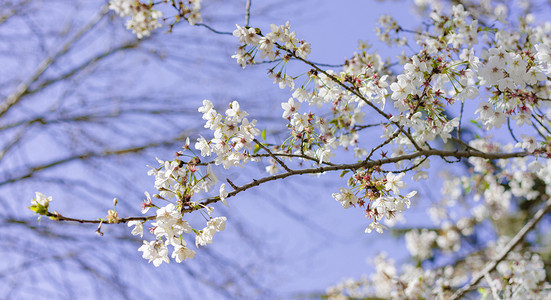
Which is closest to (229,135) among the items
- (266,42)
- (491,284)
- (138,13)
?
(266,42)

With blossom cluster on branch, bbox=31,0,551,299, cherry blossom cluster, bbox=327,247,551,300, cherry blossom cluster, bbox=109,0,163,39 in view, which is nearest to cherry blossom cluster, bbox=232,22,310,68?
blossom cluster on branch, bbox=31,0,551,299

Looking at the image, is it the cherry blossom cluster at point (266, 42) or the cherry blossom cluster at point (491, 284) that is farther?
the cherry blossom cluster at point (491, 284)

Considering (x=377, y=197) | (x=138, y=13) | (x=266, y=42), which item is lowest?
(x=377, y=197)

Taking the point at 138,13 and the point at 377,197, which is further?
the point at 138,13

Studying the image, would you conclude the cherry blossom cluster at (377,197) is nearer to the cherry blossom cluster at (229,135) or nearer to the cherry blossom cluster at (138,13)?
the cherry blossom cluster at (229,135)

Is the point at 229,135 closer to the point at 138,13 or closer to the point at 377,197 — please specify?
the point at 377,197

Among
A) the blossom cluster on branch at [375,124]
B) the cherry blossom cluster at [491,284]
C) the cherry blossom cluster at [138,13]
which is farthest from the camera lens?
the cherry blossom cluster at [491,284]

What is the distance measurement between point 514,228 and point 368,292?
2.57 m

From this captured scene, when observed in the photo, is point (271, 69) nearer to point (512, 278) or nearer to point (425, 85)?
point (425, 85)

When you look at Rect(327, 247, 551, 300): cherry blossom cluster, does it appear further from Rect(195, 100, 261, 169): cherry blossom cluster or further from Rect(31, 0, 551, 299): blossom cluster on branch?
Rect(195, 100, 261, 169): cherry blossom cluster

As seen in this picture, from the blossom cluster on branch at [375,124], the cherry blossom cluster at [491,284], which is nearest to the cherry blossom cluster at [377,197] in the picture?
the blossom cluster on branch at [375,124]

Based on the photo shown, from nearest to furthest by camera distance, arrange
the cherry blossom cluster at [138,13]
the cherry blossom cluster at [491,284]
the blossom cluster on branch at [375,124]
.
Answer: the blossom cluster on branch at [375,124] → the cherry blossom cluster at [138,13] → the cherry blossom cluster at [491,284]

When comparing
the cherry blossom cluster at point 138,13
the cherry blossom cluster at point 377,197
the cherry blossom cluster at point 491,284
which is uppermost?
the cherry blossom cluster at point 138,13

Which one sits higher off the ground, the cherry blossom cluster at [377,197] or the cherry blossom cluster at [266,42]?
the cherry blossom cluster at [266,42]
